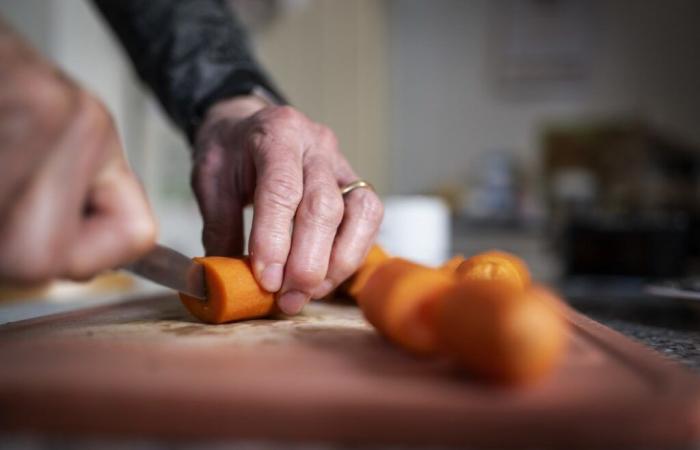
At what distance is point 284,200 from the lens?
2.79 feet

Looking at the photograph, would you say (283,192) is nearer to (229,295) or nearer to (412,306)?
(229,295)

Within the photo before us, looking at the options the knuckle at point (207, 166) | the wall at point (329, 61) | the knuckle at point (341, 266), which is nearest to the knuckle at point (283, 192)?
the knuckle at point (341, 266)

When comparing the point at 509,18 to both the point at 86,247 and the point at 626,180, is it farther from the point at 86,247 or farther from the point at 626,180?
the point at 86,247

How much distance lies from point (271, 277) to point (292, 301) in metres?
0.05

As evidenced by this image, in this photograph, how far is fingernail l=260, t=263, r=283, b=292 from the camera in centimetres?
82

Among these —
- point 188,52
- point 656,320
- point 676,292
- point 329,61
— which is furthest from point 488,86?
point 676,292

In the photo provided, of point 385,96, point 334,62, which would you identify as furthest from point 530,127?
point 334,62

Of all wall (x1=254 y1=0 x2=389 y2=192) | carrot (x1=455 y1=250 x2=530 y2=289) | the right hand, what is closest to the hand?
carrot (x1=455 y1=250 x2=530 y2=289)

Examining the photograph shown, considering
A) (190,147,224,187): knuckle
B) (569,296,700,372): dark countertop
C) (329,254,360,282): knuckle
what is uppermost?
(190,147,224,187): knuckle

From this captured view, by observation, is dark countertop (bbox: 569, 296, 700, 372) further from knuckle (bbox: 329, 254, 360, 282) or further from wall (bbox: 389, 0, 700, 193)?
wall (bbox: 389, 0, 700, 193)

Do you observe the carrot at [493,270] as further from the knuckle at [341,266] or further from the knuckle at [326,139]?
the knuckle at [326,139]

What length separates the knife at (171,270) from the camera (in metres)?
0.73

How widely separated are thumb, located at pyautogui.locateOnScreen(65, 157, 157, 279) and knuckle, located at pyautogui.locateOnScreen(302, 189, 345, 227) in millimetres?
302

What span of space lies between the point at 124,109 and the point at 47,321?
2703 millimetres
